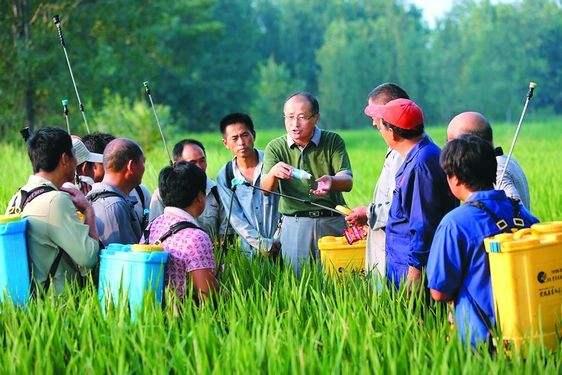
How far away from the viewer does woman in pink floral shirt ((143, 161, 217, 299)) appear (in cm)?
545

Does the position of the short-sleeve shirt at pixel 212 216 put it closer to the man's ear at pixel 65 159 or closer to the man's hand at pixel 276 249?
the man's hand at pixel 276 249

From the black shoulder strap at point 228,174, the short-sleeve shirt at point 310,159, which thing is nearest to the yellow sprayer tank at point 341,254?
the short-sleeve shirt at point 310,159

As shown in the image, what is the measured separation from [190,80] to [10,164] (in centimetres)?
5560

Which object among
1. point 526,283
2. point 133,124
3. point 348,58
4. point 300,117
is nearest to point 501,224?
point 526,283

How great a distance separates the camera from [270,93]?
278ft

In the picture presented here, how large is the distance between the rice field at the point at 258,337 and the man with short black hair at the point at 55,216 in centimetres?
16

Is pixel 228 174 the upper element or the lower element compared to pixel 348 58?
lower

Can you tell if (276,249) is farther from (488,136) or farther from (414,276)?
(414,276)

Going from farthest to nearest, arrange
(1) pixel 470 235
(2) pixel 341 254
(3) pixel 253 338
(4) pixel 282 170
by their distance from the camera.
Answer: (4) pixel 282 170 < (2) pixel 341 254 < (1) pixel 470 235 < (3) pixel 253 338

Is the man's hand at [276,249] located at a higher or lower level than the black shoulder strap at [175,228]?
lower

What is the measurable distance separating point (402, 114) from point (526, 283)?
4.22 feet

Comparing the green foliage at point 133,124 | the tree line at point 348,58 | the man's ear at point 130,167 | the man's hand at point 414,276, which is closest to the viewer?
the man's hand at point 414,276

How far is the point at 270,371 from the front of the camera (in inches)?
169

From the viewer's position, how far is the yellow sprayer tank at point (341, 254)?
21.5ft
